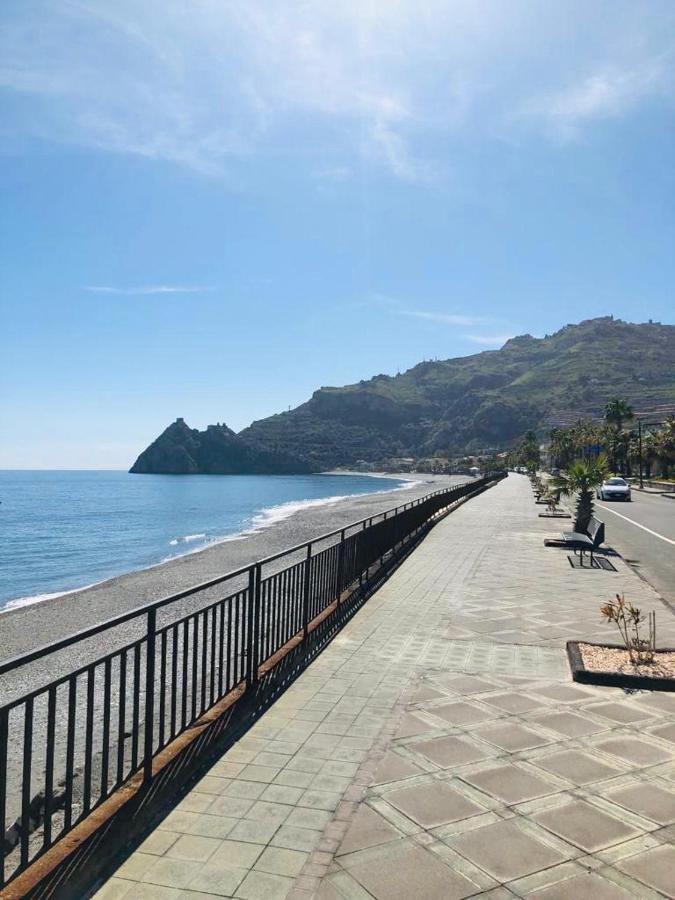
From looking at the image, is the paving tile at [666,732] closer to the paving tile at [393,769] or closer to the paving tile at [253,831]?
the paving tile at [393,769]

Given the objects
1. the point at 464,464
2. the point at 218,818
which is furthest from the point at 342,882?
the point at 464,464

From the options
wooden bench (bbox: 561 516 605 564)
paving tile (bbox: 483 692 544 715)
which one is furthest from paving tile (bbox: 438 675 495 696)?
wooden bench (bbox: 561 516 605 564)

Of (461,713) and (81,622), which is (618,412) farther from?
(461,713)

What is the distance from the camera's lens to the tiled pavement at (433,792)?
302 cm

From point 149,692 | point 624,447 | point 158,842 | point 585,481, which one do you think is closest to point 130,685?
point 149,692

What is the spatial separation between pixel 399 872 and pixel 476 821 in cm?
66

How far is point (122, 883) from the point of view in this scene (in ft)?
9.80

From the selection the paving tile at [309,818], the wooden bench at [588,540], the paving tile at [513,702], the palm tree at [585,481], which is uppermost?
the palm tree at [585,481]

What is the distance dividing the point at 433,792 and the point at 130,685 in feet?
27.7

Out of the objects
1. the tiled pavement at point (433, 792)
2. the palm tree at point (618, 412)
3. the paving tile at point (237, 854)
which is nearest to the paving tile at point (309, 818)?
the tiled pavement at point (433, 792)

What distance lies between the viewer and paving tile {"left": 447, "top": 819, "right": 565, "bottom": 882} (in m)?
3.09

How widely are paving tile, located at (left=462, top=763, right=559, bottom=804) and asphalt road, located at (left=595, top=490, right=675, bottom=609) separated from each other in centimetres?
726

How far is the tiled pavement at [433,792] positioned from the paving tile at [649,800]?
0.04 ft

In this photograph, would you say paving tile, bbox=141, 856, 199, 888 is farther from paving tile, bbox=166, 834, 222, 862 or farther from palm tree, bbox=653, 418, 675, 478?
palm tree, bbox=653, 418, 675, 478
